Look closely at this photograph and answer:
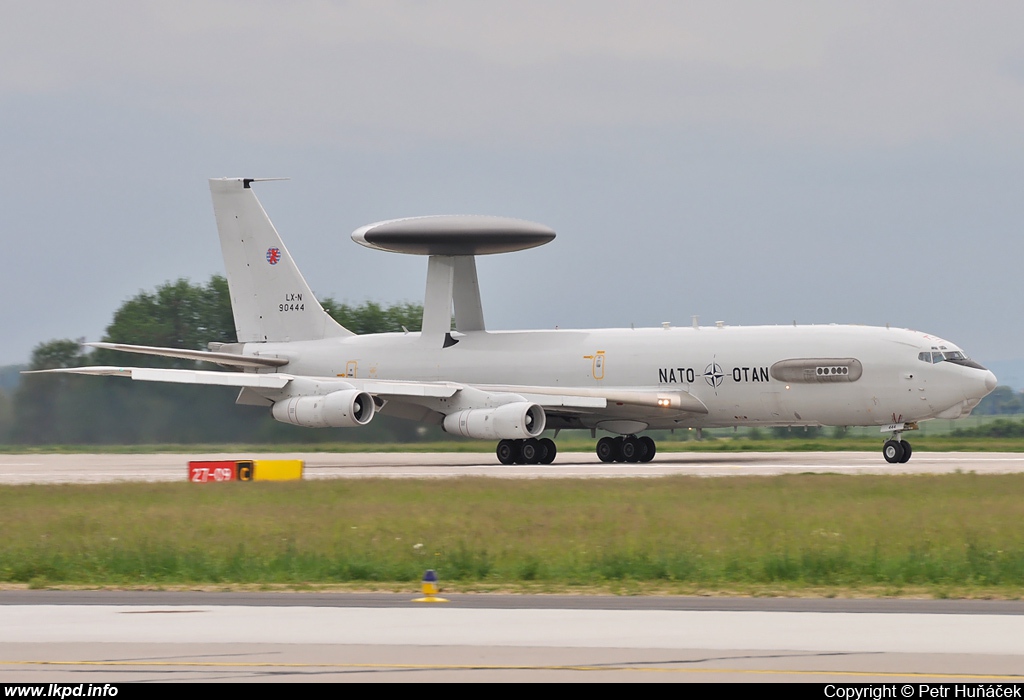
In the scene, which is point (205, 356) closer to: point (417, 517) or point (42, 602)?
point (417, 517)

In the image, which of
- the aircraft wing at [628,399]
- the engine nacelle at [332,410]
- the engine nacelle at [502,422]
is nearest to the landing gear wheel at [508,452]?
the engine nacelle at [502,422]

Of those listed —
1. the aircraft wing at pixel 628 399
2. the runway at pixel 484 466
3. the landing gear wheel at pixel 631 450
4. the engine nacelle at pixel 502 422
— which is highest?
the aircraft wing at pixel 628 399

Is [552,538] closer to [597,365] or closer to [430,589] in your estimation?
[430,589]

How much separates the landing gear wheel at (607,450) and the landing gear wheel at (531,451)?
2152 millimetres

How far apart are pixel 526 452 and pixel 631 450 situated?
138 inches

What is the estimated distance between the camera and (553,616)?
13.3 metres

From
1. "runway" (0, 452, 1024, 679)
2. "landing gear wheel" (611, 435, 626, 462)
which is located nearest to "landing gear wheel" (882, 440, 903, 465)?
"landing gear wheel" (611, 435, 626, 462)

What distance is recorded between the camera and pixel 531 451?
4591 cm

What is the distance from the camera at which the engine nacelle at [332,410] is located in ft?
144

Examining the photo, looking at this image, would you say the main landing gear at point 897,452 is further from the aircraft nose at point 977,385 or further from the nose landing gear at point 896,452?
the aircraft nose at point 977,385

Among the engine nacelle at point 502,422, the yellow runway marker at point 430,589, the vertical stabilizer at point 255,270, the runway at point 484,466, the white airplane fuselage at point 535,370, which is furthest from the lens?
the vertical stabilizer at point 255,270

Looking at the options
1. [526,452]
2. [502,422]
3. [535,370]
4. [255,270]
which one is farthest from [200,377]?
[535,370]
